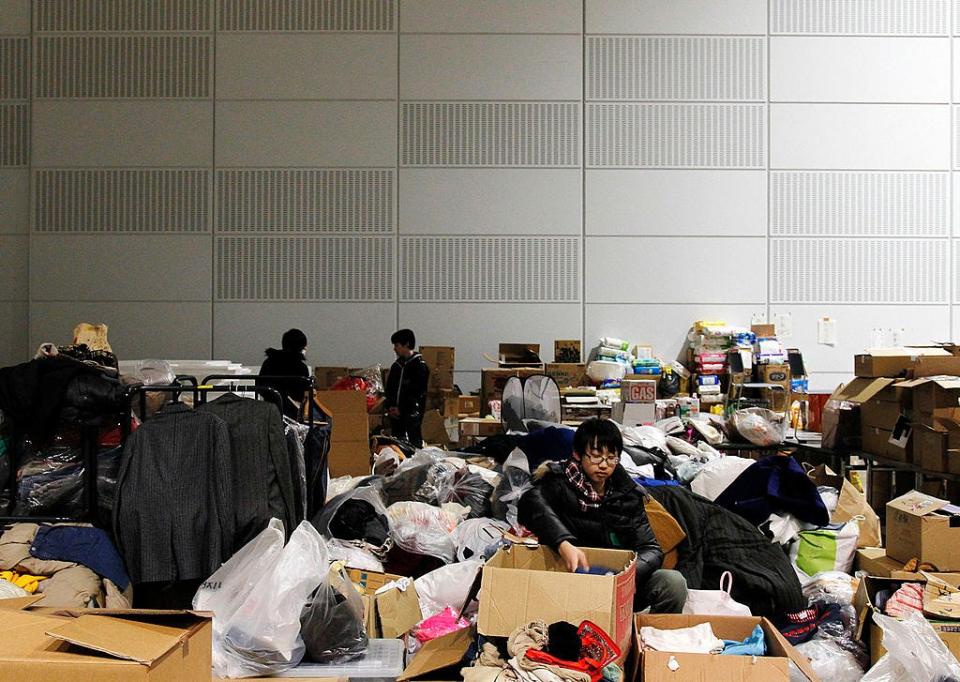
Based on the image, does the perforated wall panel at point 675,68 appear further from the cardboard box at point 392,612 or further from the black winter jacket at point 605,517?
the cardboard box at point 392,612

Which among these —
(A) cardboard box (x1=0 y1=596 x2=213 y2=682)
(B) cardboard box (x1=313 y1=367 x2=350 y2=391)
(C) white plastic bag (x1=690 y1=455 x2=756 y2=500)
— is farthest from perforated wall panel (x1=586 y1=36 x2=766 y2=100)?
(A) cardboard box (x1=0 y1=596 x2=213 y2=682)

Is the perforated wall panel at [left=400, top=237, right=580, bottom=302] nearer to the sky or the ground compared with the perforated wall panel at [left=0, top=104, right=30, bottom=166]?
nearer to the ground

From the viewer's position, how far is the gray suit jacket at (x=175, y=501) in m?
3.17

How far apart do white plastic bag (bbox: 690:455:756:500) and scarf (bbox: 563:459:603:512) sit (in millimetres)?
1690

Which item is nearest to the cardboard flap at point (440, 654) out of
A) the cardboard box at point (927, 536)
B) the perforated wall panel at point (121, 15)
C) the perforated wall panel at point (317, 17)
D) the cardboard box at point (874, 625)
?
the cardboard box at point (874, 625)

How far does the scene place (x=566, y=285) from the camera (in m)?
9.06

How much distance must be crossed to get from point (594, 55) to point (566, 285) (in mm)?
2367

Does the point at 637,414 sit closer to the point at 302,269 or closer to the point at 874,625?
the point at 302,269

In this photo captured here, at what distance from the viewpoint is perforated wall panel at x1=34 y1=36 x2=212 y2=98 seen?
29.8 feet

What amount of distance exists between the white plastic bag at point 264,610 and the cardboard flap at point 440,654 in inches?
15.7

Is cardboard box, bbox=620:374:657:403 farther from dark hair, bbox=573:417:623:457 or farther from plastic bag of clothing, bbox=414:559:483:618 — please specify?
dark hair, bbox=573:417:623:457

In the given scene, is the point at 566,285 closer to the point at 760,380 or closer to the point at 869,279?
the point at 760,380

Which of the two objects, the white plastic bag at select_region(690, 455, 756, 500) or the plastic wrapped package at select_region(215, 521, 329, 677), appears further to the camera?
the white plastic bag at select_region(690, 455, 756, 500)

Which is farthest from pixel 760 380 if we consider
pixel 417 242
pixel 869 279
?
pixel 417 242
